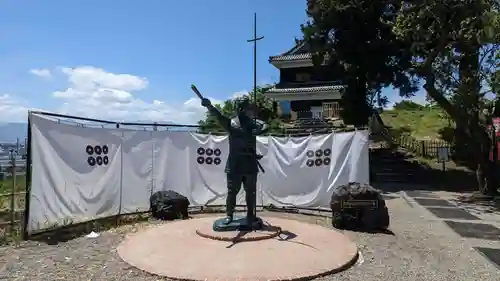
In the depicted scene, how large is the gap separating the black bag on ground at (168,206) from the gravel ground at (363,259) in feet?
2.94

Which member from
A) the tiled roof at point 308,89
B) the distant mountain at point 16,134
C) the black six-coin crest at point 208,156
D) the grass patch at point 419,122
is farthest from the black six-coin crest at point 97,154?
the grass patch at point 419,122

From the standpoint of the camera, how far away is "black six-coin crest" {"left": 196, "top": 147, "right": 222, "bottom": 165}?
10688mm

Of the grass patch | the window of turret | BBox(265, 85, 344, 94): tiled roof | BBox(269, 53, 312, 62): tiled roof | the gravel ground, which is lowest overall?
the gravel ground

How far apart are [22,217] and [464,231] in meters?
8.71

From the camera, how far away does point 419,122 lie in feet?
116

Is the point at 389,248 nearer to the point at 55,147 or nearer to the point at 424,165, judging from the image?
the point at 55,147

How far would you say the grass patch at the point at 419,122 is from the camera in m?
31.3

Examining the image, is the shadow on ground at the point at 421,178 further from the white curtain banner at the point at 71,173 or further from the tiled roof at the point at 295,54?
the white curtain banner at the point at 71,173

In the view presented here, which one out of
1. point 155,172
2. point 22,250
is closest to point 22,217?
point 22,250

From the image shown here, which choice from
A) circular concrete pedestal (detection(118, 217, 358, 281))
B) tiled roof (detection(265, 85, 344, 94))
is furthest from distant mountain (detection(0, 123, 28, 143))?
tiled roof (detection(265, 85, 344, 94))

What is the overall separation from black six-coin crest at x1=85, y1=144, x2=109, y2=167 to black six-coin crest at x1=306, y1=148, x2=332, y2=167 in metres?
4.90

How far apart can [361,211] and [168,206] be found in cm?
411

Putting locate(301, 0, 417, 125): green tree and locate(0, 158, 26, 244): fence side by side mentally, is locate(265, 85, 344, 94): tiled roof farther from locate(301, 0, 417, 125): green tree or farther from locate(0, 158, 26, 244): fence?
locate(0, 158, 26, 244): fence

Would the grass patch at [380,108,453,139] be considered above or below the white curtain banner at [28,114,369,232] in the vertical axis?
above
